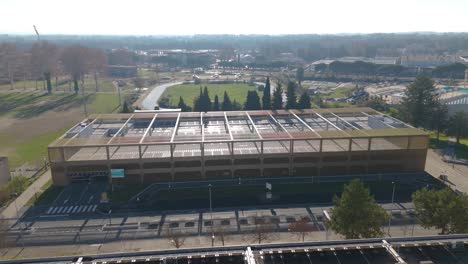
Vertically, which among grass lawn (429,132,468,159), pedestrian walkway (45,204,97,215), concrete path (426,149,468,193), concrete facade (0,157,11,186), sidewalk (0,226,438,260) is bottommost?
sidewalk (0,226,438,260)

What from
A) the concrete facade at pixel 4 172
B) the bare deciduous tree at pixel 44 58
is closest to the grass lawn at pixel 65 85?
the bare deciduous tree at pixel 44 58

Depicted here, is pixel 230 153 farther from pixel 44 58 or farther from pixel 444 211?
pixel 44 58

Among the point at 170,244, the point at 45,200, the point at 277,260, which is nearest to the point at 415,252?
the point at 277,260

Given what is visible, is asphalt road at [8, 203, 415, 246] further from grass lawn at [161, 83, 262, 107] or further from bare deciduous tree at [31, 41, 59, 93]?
bare deciduous tree at [31, 41, 59, 93]

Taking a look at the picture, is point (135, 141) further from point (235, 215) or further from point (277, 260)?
point (277, 260)

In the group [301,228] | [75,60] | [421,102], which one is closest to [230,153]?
[301,228]

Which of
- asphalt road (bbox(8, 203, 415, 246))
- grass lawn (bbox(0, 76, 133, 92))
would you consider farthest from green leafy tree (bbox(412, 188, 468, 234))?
grass lawn (bbox(0, 76, 133, 92))
